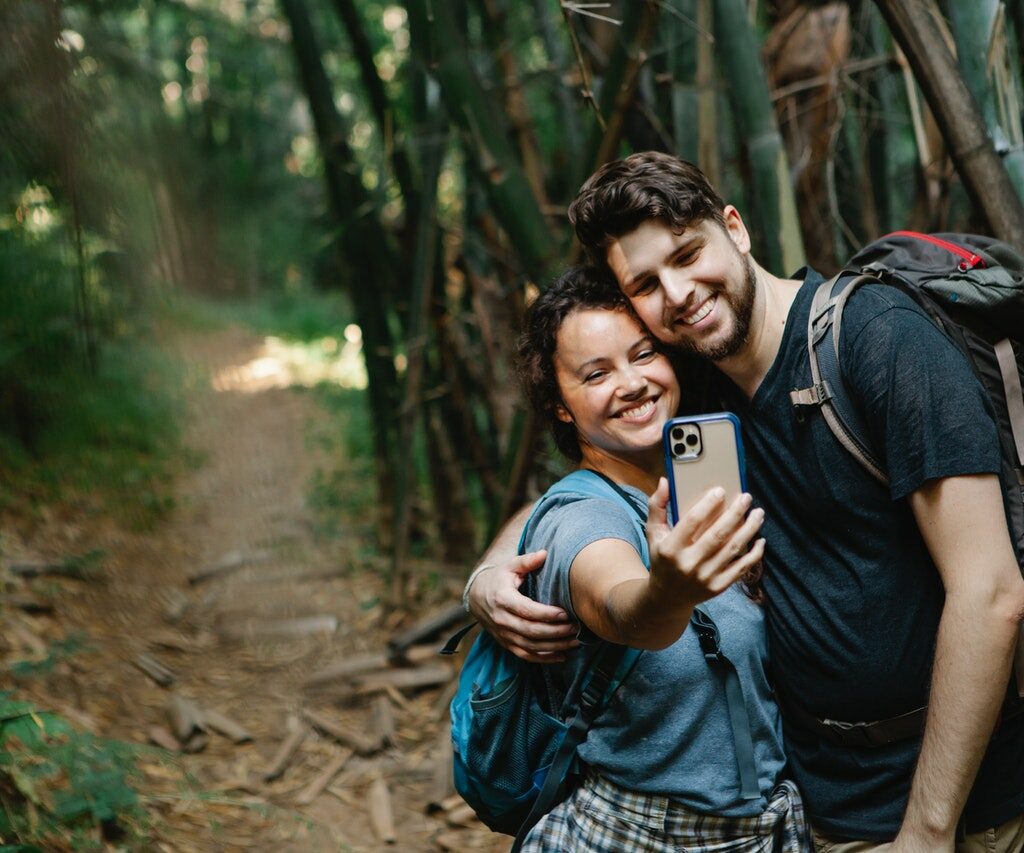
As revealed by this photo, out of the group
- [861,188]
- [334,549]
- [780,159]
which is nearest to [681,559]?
[780,159]

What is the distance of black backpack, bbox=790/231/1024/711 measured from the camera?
4.56ft

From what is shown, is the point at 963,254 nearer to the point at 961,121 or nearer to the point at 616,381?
the point at 961,121

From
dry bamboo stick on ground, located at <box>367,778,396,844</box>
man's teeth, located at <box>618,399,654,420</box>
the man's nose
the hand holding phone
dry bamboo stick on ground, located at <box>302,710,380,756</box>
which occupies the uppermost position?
the man's nose

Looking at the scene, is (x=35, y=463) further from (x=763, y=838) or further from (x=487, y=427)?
(x=763, y=838)

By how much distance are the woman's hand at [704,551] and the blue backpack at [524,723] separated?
361 mm

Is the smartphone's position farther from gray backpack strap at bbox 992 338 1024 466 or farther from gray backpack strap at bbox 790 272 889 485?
gray backpack strap at bbox 992 338 1024 466

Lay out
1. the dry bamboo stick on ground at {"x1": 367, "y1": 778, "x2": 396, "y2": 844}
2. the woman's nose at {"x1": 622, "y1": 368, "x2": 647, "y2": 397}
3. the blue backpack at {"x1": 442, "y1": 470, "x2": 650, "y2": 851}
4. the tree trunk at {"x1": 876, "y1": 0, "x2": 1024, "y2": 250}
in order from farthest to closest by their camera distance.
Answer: the dry bamboo stick on ground at {"x1": 367, "y1": 778, "x2": 396, "y2": 844} → the tree trunk at {"x1": 876, "y1": 0, "x2": 1024, "y2": 250} → the woman's nose at {"x1": 622, "y1": 368, "x2": 647, "y2": 397} → the blue backpack at {"x1": 442, "y1": 470, "x2": 650, "y2": 851}

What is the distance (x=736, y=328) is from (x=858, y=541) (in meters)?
0.42

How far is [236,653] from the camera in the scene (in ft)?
13.6

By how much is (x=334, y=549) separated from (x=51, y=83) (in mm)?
4081

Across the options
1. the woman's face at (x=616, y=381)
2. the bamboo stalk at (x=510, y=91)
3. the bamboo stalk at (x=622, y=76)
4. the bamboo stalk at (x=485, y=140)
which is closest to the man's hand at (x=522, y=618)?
the woman's face at (x=616, y=381)

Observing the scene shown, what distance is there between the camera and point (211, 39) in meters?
6.88

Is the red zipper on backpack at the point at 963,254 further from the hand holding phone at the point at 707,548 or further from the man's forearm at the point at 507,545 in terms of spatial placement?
the man's forearm at the point at 507,545

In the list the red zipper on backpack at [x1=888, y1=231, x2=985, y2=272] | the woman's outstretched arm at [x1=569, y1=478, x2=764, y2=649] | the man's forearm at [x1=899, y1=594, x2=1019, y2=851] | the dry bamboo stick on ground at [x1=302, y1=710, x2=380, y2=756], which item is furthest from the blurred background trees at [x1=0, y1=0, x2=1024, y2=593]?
the woman's outstretched arm at [x1=569, y1=478, x2=764, y2=649]
